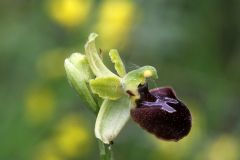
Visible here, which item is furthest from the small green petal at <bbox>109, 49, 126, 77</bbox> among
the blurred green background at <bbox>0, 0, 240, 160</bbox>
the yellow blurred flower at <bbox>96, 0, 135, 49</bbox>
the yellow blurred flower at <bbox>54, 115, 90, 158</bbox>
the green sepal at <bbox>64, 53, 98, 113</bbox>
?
the yellow blurred flower at <bbox>96, 0, 135, 49</bbox>

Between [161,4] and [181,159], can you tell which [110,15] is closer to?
[161,4]

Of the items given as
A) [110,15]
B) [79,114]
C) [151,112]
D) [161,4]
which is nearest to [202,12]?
[161,4]

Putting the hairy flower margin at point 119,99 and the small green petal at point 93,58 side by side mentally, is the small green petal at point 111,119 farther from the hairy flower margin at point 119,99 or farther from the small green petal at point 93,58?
the small green petal at point 93,58

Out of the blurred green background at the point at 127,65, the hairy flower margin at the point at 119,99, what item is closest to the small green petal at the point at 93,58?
the hairy flower margin at the point at 119,99

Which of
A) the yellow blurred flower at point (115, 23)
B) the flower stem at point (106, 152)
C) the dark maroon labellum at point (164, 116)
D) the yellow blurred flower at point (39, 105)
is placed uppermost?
the dark maroon labellum at point (164, 116)

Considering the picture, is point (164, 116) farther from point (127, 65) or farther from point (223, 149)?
point (127, 65)

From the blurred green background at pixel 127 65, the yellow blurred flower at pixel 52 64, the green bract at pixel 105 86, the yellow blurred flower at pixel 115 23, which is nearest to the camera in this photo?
the green bract at pixel 105 86

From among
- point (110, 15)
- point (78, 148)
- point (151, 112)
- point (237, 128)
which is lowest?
point (237, 128)
